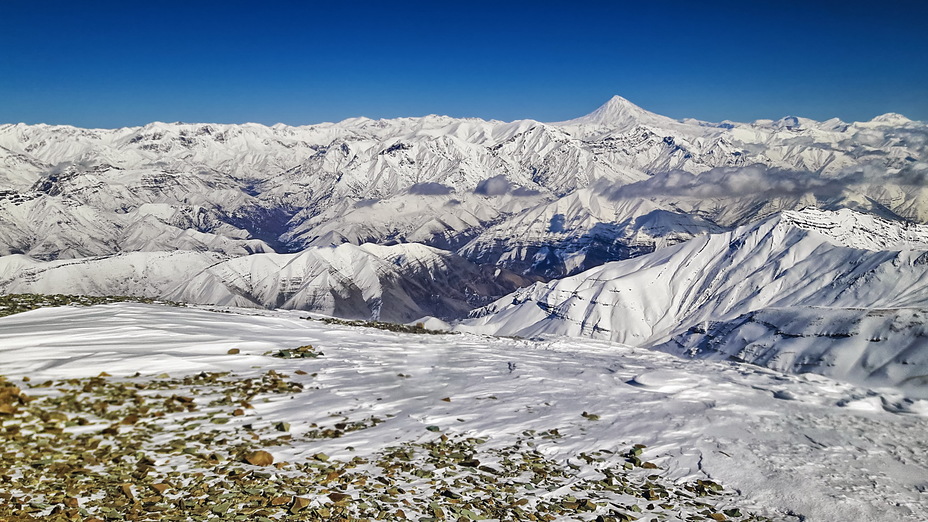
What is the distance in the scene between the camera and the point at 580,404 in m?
20.8

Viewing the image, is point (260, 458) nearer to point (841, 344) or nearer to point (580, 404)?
point (580, 404)

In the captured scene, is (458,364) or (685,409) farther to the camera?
(458,364)

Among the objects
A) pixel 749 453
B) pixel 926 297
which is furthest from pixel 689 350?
pixel 749 453

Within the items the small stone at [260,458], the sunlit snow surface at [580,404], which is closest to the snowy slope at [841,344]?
the sunlit snow surface at [580,404]

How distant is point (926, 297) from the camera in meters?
130

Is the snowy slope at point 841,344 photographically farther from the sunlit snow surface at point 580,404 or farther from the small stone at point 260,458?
the small stone at point 260,458

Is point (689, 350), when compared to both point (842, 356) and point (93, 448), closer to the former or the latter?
point (842, 356)

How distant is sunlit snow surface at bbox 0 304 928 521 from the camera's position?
14570mm

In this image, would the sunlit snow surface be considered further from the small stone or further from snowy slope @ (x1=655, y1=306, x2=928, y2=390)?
snowy slope @ (x1=655, y1=306, x2=928, y2=390)

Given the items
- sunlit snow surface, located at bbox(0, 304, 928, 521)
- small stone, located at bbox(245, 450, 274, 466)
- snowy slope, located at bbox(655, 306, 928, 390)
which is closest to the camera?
small stone, located at bbox(245, 450, 274, 466)

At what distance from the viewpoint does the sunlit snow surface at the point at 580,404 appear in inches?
574

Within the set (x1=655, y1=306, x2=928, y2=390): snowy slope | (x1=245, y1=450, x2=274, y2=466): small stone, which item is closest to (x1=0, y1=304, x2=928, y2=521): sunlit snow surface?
(x1=245, y1=450, x2=274, y2=466): small stone

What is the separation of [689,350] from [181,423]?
13007cm

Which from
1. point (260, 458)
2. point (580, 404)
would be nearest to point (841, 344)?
point (580, 404)
